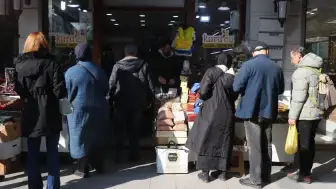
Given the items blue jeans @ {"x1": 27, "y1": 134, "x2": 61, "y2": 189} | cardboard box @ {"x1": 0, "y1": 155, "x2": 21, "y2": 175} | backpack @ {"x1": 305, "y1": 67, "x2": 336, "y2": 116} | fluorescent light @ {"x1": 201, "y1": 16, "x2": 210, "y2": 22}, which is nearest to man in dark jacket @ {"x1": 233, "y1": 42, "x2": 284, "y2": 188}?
backpack @ {"x1": 305, "y1": 67, "x2": 336, "y2": 116}

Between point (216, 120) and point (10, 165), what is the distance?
283cm

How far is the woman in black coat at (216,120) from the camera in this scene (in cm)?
565

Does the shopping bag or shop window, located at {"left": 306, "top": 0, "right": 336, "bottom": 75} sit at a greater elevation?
shop window, located at {"left": 306, "top": 0, "right": 336, "bottom": 75}

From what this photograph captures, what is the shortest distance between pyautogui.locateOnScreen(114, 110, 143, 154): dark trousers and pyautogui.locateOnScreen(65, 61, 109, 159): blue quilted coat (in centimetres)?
80

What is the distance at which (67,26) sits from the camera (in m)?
8.30

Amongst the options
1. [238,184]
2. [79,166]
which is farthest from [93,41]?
[238,184]

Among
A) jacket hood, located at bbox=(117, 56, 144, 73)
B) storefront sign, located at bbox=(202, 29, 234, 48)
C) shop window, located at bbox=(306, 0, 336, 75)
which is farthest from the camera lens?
shop window, located at bbox=(306, 0, 336, 75)

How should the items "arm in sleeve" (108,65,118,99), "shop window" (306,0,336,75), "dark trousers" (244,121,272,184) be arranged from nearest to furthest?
"dark trousers" (244,121,272,184) < "arm in sleeve" (108,65,118,99) < "shop window" (306,0,336,75)

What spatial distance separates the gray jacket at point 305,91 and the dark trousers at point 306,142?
124 millimetres

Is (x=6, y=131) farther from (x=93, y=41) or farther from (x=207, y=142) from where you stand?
(x=93, y=41)

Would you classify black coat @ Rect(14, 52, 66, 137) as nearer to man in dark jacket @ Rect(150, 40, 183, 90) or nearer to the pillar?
man in dark jacket @ Rect(150, 40, 183, 90)

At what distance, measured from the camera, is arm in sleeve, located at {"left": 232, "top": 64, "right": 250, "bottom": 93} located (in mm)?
5393

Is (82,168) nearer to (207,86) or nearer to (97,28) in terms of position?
(207,86)

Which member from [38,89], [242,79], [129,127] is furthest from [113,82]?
[242,79]
